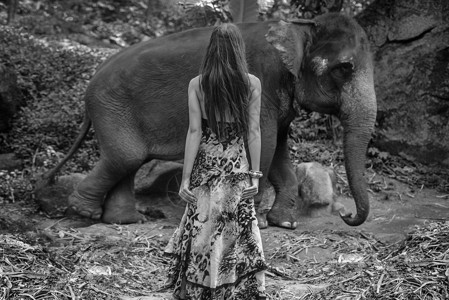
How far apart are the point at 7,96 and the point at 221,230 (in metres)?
6.60

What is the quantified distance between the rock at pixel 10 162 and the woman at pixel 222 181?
5.56 metres

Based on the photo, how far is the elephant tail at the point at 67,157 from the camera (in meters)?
8.68

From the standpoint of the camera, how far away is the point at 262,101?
7.78m

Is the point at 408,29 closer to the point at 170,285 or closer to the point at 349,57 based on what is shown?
the point at 349,57

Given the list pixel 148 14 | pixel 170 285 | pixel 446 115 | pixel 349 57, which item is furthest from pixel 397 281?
pixel 148 14

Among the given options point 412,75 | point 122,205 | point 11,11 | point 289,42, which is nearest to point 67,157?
point 122,205

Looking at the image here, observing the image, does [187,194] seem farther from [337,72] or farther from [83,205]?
[83,205]

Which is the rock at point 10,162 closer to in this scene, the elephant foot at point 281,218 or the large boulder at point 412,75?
the elephant foot at point 281,218

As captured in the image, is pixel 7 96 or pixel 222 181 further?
pixel 7 96

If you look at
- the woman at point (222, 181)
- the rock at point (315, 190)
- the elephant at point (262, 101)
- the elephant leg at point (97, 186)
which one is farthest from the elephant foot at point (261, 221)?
the woman at point (222, 181)

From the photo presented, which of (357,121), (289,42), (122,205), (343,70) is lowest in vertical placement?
(122,205)

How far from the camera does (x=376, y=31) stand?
36.1 feet

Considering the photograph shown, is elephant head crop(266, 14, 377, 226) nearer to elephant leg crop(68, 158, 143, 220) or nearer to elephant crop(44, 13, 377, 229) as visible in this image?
elephant crop(44, 13, 377, 229)

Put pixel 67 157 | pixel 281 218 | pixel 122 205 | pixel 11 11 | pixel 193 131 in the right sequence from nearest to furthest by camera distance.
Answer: pixel 193 131
pixel 281 218
pixel 122 205
pixel 67 157
pixel 11 11
